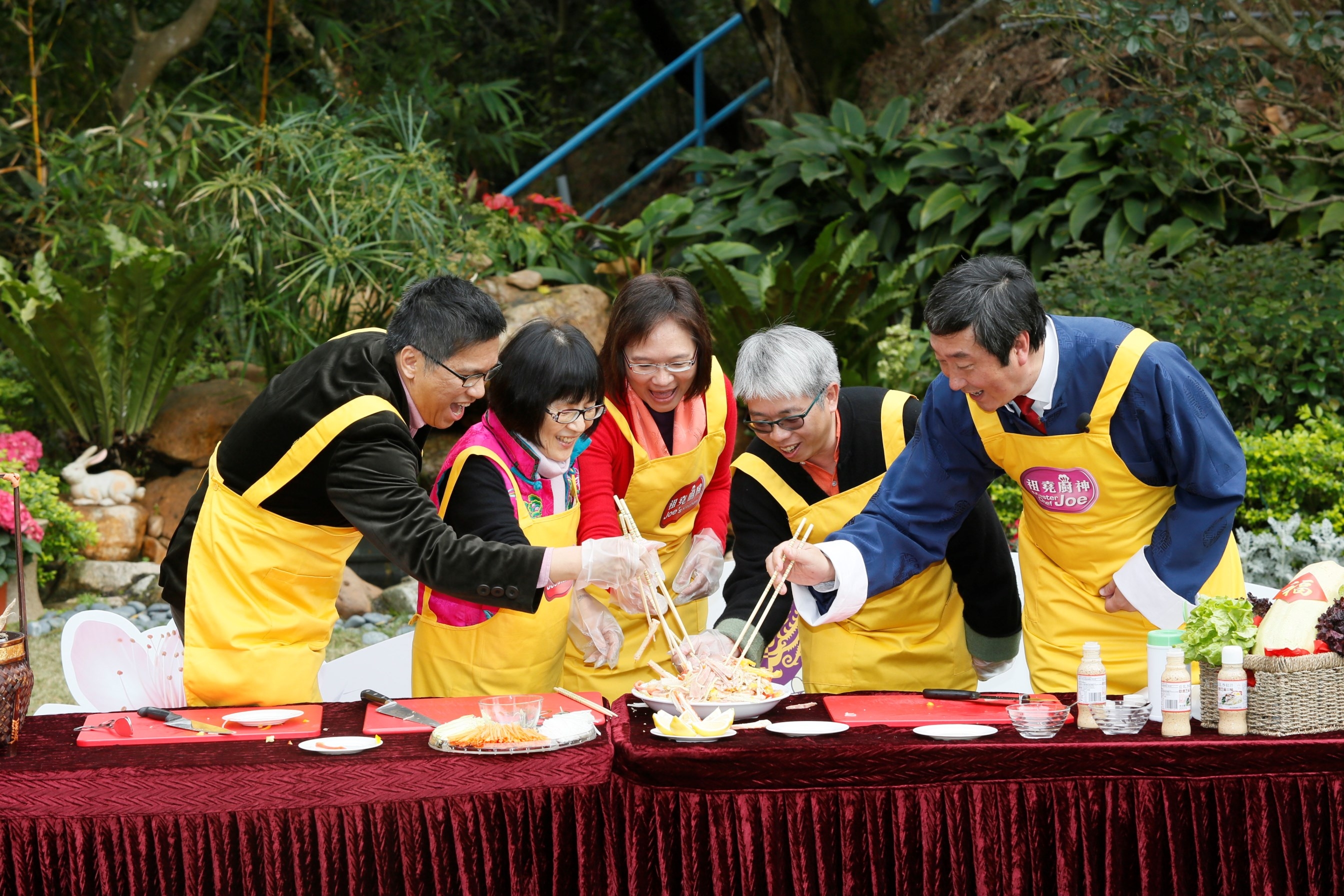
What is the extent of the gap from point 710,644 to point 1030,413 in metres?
0.77

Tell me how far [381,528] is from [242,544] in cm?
36

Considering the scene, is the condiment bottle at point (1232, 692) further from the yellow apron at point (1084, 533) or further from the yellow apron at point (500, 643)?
the yellow apron at point (500, 643)

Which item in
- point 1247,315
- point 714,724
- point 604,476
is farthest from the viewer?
point 1247,315

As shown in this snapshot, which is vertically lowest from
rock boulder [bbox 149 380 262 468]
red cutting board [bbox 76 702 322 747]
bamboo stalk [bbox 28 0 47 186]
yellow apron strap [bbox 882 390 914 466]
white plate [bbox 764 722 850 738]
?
white plate [bbox 764 722 850 738]

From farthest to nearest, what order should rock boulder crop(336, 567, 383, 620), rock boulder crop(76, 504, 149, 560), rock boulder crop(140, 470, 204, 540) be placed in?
rock boulder crop(140, 470, 204, 540) → rock boulder crop(76, 504, 149, 560) → rock boulder crop(336, 567, 383, 620)

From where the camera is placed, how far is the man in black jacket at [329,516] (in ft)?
7.57

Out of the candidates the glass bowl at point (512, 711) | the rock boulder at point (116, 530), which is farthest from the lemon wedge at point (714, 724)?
the rock boulder at point (116, 530)

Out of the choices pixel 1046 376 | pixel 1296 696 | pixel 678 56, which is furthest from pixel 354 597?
pixel 678 56

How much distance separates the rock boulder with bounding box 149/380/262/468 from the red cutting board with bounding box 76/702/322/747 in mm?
4368

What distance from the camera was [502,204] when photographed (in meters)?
7.33

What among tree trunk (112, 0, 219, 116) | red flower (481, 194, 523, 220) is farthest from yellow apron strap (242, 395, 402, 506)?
tree trunk (112, 0, 219, 116)

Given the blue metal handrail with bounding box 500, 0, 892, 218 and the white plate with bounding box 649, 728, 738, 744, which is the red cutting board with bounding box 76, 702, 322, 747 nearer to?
the white plate with bounding box 649, 728, 738, 744

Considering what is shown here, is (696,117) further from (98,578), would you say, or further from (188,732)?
(188,732)

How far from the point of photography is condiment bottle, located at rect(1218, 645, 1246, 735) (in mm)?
2029
